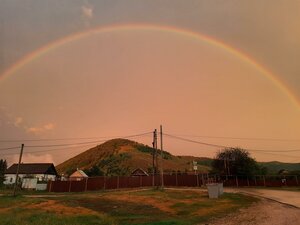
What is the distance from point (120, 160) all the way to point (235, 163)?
63.8 meters

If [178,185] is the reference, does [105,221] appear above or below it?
below

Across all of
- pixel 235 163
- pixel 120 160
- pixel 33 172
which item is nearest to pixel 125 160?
pixel 120 160

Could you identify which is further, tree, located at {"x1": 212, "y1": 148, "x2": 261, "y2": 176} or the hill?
the hill

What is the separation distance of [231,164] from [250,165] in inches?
191

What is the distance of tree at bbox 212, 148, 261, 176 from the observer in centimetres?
6812

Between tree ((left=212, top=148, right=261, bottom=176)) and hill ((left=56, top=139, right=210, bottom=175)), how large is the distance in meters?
31.3

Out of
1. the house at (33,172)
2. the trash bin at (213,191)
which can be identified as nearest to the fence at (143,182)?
the trash bin at (213,191)

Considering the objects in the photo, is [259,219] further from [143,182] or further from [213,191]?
[143,182]

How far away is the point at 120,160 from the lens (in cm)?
12369

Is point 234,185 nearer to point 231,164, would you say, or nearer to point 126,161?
point 231,164

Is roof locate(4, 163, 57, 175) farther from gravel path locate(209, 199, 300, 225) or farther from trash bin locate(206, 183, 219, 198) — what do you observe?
gravel path locate(209, 199, 300, 225)

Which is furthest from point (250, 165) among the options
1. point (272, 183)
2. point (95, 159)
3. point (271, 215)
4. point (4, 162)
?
point (95, 159)

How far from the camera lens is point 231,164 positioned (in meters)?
71.4

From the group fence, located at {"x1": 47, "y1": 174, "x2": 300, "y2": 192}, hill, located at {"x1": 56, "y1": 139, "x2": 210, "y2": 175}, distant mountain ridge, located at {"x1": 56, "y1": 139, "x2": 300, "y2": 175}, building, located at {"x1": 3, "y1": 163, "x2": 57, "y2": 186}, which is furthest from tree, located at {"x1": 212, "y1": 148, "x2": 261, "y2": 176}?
building, located at {"x1": 3, "y1": 163, "x2": 57, "y2": 186}
